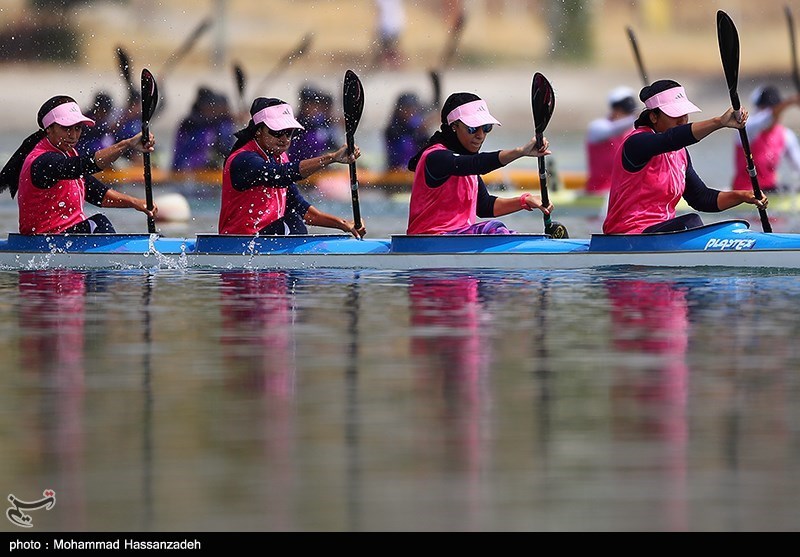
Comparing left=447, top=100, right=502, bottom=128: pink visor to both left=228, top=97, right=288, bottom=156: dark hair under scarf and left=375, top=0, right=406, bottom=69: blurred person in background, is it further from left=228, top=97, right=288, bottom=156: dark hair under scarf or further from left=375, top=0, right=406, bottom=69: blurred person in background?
left=375, top=0, right=406, bottom=69: blurred person in background

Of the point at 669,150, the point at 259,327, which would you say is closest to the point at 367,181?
the point at 669,150

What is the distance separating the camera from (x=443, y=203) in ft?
58.7

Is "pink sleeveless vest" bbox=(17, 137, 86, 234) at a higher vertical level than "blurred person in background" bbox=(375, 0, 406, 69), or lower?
lower

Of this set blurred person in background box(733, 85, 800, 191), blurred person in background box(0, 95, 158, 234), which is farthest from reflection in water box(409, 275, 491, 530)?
blurred person in background box(733, 85, 800, 191)

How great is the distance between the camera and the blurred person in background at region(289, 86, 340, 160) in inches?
1283

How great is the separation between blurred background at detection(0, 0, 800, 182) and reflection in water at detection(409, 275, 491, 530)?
43687mm

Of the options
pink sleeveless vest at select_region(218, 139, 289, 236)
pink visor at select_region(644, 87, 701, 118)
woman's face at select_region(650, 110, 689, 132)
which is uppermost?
pink visor at select_region(644, 87, 701, 118)

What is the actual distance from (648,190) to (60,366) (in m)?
7.01

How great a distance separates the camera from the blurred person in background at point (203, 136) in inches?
1379

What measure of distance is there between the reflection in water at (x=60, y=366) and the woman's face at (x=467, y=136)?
3.13 metres

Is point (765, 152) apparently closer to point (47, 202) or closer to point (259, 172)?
point (259, 172)

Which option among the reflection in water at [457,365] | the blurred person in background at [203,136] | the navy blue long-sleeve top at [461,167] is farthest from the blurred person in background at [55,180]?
the blurred person in background at [203,136]

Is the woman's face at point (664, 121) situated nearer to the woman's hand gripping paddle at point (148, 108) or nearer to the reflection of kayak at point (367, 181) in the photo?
the woman's hand gripping paddle at point (148, 108)
